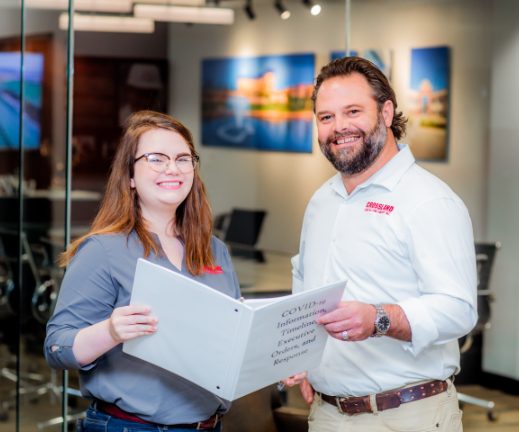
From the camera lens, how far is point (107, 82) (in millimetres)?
4973

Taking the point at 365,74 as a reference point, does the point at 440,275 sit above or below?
below

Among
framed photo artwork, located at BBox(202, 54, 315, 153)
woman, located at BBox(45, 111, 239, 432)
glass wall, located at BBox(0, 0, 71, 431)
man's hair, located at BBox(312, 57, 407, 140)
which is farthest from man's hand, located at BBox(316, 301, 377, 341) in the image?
glass wall, located at BBox(0, 0, 71, 431)

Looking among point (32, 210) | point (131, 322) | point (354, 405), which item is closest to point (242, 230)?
point (32, 210)

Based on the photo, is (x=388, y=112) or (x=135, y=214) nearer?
(x=135, y=214)

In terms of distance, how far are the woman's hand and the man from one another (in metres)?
0.46

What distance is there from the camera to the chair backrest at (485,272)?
4.52 m

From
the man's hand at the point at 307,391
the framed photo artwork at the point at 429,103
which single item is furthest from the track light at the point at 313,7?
the man's hand at the point at 307,391

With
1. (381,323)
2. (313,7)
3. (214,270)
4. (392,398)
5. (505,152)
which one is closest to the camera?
(381,323)

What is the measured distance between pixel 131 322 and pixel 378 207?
0.83 metres

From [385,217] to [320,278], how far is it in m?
0.27

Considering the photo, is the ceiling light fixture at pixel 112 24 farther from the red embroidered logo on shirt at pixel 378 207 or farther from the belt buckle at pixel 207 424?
the belt buckle at pixel 207 424

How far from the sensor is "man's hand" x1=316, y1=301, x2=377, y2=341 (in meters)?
2.40

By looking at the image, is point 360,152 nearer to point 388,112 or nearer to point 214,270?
point 388,112

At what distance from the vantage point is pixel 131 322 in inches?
87.3
